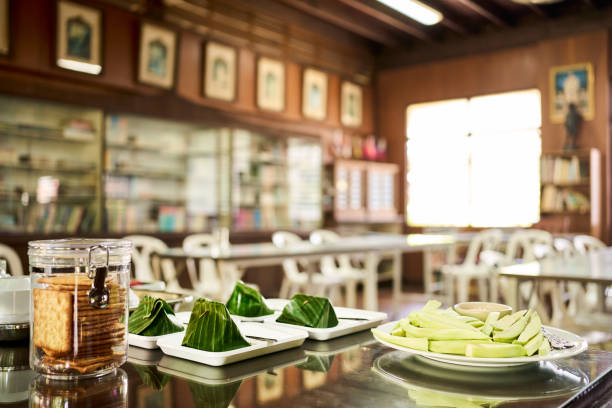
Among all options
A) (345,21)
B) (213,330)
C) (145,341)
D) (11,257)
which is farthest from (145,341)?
(345,21)

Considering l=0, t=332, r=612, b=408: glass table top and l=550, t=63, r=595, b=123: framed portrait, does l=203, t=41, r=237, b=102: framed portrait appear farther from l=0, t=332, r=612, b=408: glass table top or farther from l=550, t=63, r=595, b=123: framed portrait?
l=0, t=332, r=612, b=408: glass table top

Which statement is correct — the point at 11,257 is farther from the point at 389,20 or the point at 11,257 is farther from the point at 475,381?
the point at 389,20

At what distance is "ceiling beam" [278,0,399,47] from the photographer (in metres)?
6.96

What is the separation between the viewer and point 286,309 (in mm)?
1058

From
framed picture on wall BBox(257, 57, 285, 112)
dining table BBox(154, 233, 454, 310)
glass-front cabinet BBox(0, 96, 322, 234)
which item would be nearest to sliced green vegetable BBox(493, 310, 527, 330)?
dining table BBox(154, 233, 454, 310)

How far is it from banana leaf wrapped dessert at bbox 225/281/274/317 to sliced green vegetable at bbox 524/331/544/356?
0.53 m

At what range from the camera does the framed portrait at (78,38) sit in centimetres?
511

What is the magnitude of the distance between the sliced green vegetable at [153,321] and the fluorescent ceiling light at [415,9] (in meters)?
5.60

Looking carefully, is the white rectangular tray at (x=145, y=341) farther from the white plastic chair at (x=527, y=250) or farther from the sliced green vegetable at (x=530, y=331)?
the white plastic chair at (x=527, y=250)

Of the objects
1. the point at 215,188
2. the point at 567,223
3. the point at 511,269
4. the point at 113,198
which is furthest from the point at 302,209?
the point at 511,269

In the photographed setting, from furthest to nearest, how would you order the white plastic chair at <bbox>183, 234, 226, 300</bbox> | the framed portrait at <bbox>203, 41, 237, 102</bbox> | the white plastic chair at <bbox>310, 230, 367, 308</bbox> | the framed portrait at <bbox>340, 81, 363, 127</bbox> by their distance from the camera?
1. the framed portrait at <bbox>340, 81, 363, 127</bbox>
2. the framed portrait at <bbox>203, 41, 237, 102</bbox>
3. the white plastic chair at <bbox>310, 230, 367, 308</bbox>
4. the white plastic chair at <bbox>183, 234, 226, 300</bbox>

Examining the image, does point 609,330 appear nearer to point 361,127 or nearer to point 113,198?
point 113,198

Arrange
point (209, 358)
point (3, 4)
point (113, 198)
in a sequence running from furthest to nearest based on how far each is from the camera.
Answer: point (113, 198) → point (3, 4) → point (209, 358)

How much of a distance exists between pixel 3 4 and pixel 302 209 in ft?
13.4
